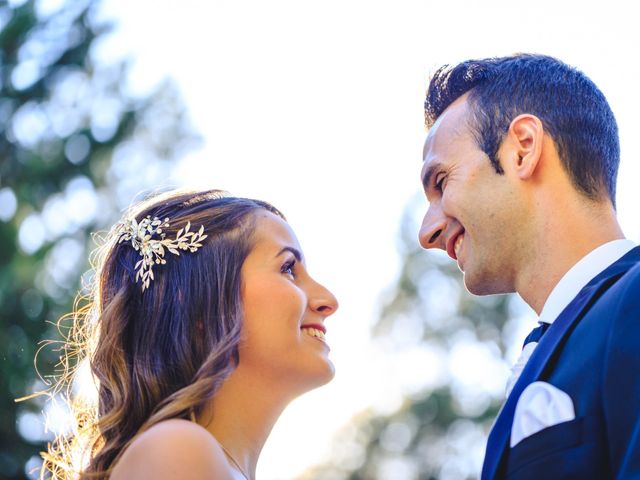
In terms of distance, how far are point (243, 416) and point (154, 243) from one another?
2.79 ft

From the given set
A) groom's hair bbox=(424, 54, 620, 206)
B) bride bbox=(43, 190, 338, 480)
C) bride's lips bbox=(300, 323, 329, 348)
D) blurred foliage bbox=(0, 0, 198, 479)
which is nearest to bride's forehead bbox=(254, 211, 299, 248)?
bride bbox=(43, 190, 338, 480)

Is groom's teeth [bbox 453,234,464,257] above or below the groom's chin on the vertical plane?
above

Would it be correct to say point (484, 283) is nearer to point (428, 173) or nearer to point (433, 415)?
point (428, 173)

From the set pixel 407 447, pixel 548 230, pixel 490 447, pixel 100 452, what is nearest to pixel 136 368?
pixel 100 452

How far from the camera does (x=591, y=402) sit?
9.96 ft

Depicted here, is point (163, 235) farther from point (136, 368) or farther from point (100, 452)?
point (100, 452)

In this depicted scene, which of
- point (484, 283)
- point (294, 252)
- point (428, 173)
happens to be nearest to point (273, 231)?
point (294, 252)

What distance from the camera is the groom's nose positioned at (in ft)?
14.1

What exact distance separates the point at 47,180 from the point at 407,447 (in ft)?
31.2

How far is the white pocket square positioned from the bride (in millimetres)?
960

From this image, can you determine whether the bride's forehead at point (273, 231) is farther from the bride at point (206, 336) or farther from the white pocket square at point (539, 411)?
the white pocket square at point (539, 411)

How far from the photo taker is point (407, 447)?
20.6 metres

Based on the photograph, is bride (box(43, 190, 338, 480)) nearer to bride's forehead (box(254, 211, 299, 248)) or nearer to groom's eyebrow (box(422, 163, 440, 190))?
bride's forehead (box(254, 211, 299, 248))

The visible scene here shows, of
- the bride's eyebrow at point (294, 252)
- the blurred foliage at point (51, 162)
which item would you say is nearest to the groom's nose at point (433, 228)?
the bride's eyebrow at point (294, 252)
